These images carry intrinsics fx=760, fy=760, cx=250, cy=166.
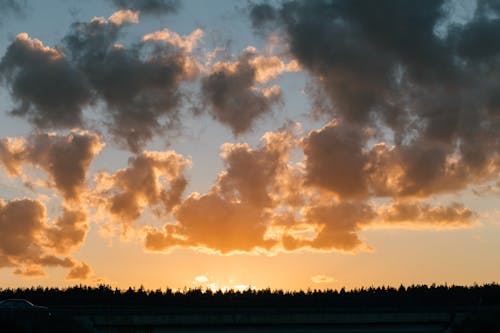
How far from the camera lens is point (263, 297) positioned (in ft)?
516

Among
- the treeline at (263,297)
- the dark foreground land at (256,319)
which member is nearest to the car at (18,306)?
the dark foreground land at (256,319)

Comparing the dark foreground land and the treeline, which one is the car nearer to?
the dark foreground land

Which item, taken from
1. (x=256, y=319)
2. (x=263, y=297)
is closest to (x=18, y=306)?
(x=256, y=319)

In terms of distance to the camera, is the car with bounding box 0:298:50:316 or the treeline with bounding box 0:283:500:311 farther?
the treeline with bounding box 0:283:500:311

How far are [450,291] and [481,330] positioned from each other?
9582 cm

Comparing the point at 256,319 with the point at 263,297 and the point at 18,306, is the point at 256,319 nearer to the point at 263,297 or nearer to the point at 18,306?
the point at 18,306

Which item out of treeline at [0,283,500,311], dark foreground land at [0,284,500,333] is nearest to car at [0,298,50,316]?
dark foreground land at [0,284,500,333]

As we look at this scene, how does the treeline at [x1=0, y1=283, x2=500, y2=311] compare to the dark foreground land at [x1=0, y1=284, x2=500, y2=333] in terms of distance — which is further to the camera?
the treeline at [x1=0, y1=283, x2=500, y2=311]

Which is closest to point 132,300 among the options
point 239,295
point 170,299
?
point 170,299

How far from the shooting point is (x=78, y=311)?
82.7 metres

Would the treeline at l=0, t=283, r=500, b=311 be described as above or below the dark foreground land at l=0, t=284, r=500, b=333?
above

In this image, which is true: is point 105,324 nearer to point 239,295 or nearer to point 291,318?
point 291,318

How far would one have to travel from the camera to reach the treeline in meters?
151

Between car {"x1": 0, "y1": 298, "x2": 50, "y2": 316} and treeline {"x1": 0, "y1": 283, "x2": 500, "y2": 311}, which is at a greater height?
treeline {"x1": 0, "y1": 283, "x2": 500, "y2": 311}
